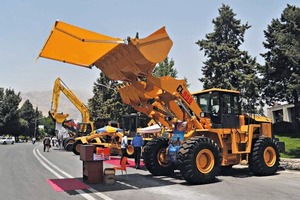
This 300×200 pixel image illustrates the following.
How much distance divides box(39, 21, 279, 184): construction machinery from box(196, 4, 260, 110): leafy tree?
21342 mm

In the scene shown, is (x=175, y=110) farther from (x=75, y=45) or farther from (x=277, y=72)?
(x=277, y=72)

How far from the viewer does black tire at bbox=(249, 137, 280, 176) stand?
12.5 meters

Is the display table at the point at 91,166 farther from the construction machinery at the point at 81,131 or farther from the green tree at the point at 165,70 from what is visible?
the green tree at the point at 165,70

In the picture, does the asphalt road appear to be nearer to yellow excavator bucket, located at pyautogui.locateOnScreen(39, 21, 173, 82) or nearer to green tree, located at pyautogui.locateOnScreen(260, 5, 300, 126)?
yellow excavator bucket, located at pyautogui.locateOnScreen(39, 21, 173, 82)

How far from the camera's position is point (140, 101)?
1235 centimetres

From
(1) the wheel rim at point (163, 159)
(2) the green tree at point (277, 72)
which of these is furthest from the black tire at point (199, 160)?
(2) the green tree at point (277, 72)

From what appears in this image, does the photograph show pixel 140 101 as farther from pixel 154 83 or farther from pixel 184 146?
pixel 184 146

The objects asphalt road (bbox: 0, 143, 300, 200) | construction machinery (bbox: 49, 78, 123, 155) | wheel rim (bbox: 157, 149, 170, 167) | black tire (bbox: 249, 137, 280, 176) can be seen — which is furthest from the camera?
construction machinery (bbox: 49, 78, 123, 155)

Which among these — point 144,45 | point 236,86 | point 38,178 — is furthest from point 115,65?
point 236,86

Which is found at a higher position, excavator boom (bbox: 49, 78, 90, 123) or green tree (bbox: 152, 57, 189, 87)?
green tree (bbox: 152, 57, 189, 87)

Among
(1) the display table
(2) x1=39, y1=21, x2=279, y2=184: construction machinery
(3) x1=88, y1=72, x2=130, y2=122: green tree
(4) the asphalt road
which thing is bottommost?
(4) the asphalt road

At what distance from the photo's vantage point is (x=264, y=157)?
12844 millimetres

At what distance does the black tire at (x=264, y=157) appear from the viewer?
492 inches

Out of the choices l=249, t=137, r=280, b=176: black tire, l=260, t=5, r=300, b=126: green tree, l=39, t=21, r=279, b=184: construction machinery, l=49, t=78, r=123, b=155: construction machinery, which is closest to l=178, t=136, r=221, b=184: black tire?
l=39, t=21, r=279, b=184: construction machinery
